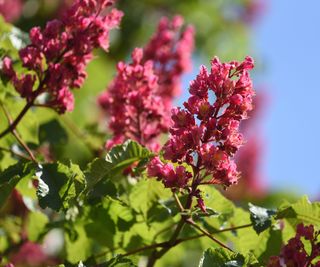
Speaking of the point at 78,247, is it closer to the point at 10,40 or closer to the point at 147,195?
the point at 147,195

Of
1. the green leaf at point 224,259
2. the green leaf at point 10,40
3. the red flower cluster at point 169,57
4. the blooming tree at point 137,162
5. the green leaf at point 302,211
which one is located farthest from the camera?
the red flower cluster at point 169,57

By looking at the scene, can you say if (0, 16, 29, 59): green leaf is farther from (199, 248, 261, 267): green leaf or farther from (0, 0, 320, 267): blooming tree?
(199, 248, 261, 267): green leaf

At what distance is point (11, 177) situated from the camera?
8.12 feet

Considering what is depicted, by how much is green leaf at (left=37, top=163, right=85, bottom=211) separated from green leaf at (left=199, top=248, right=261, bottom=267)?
49cm

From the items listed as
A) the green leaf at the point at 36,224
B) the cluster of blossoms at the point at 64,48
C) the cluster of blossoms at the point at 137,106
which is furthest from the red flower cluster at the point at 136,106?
the green leaf at the point at 36,224

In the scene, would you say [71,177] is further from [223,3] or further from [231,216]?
[223,3]

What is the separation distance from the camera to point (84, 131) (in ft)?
12.7

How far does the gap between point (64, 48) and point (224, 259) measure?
109cm

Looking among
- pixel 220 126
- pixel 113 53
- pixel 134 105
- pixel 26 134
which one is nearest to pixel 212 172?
pixel 220 126

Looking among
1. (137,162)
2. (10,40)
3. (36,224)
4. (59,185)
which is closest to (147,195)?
(137,162)

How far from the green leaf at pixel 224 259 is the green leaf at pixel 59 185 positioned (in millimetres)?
486

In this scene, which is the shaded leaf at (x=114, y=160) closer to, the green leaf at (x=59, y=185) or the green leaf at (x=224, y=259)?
the green leaf at (x=59, y=185)

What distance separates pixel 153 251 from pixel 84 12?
1.03 m

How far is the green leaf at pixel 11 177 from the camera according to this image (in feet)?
7.93
